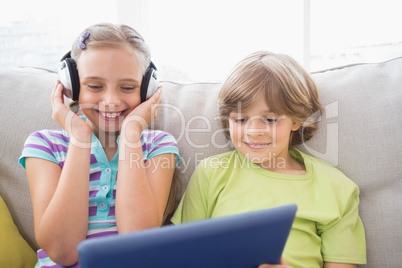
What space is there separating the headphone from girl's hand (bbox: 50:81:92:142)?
4 centimetres

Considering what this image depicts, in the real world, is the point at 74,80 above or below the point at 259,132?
above

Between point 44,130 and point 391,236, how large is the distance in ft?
3.46

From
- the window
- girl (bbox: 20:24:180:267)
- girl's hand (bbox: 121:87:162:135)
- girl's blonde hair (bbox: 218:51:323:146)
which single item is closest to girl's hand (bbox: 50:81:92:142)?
girl (bbox: 20:24:180:267)

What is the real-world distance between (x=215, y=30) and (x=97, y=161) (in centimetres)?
104

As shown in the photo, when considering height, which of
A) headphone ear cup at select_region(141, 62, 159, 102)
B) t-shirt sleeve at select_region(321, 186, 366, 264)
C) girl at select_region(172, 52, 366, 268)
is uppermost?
headphone ear cup at select_region(141, 62, 159, 102)

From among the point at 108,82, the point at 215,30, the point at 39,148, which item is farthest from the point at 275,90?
the point at 215,30

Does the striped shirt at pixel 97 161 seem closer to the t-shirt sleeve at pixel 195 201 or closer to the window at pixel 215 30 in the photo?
the t-shirt sleeve at pixel 195 201

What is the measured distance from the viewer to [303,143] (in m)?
1.21

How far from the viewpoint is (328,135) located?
1.16 m

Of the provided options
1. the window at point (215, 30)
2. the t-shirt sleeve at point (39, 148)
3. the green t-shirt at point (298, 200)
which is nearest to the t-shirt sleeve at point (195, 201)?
the green t-shirt at point (298, 200)

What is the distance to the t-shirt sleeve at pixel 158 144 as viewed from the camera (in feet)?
3.70

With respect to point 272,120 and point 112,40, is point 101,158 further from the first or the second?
point 272,120

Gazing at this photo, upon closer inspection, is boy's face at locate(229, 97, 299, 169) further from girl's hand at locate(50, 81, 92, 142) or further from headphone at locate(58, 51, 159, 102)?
girl's hand at locate(50, 81, 92, 142)

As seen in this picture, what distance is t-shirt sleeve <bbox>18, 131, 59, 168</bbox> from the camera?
104 cm
